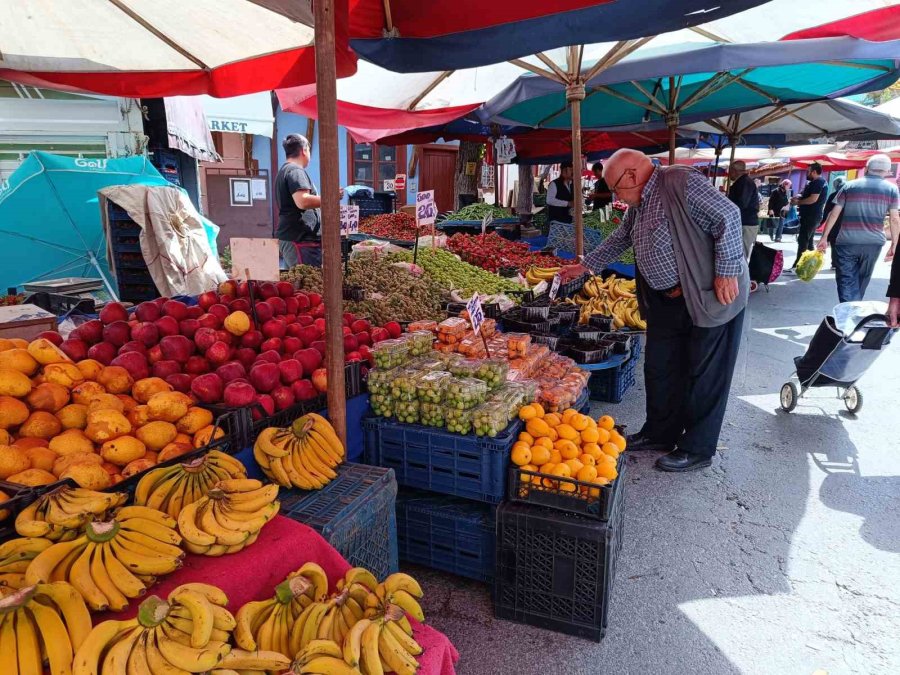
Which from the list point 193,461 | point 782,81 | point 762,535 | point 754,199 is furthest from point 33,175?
point 754,199

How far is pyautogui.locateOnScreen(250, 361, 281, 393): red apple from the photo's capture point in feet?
8.92

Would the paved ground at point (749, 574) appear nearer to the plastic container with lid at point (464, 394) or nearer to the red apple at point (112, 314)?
the plastic container with lid at point (464, 394)

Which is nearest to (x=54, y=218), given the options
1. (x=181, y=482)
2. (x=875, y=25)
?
(x=181, y=482)

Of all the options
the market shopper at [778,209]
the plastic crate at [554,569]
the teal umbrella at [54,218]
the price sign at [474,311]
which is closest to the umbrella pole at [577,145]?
the price sign at [474,311]

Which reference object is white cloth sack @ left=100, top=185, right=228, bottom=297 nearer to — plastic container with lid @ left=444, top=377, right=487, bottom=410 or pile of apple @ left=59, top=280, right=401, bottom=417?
pile of apple @ left=59, top=280, right=401, bottom=417

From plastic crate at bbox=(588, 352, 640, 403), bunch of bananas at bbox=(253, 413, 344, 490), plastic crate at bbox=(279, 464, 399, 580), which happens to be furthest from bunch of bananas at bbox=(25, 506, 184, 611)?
plastic crate at bbox=(588, 352, 640, 403)

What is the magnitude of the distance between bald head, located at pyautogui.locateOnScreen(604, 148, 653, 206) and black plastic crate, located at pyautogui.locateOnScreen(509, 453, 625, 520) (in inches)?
88.7

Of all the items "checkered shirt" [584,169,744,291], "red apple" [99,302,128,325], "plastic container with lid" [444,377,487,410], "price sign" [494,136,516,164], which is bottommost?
"plastic container with lid" [444,377,487,410]

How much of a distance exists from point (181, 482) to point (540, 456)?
1.60 m

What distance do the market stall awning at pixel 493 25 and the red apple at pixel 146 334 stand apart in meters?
2.17

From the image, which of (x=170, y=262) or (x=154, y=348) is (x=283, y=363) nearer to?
(x=154, y=348)

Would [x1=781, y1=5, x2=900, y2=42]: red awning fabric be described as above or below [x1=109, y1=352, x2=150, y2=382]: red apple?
above

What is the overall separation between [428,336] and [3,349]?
2.20 meters

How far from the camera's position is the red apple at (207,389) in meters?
2.57
